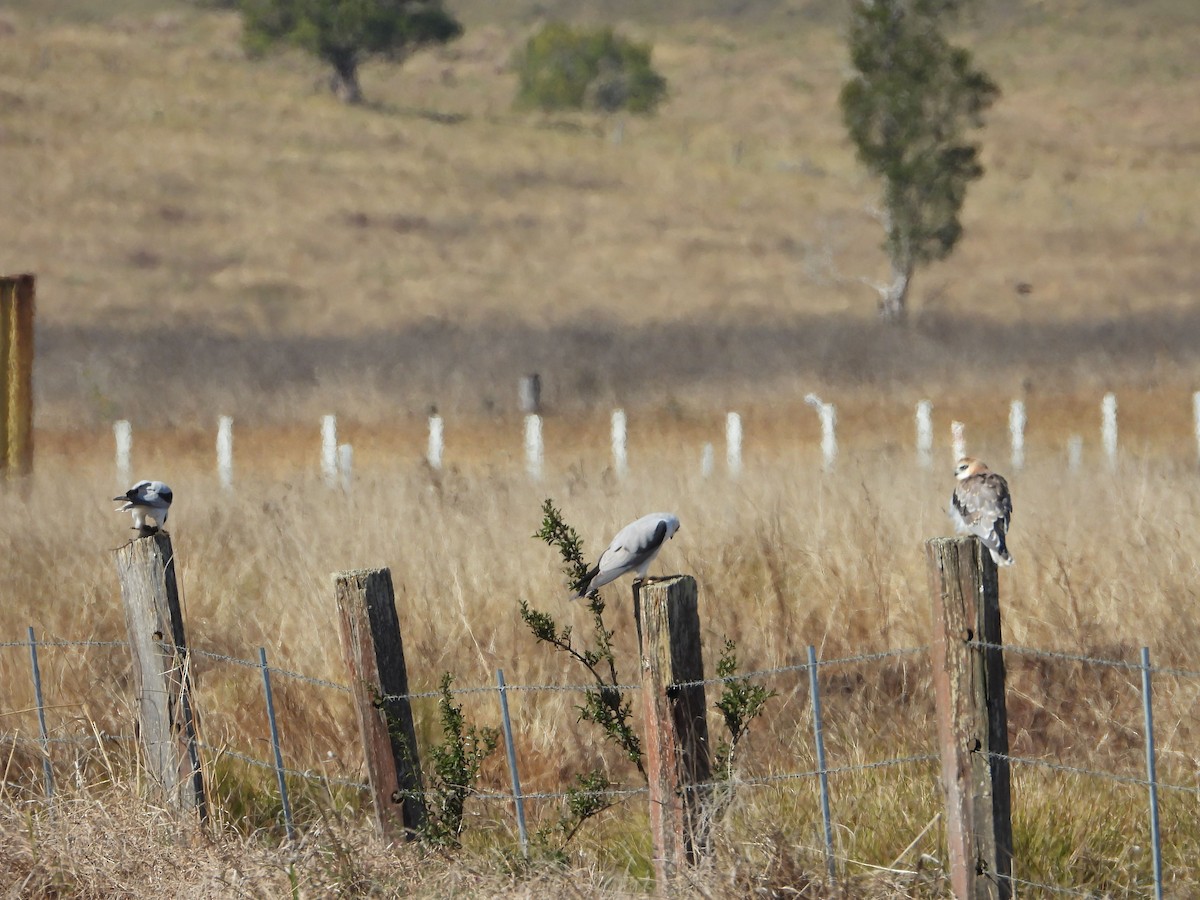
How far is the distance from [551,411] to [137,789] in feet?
56.5

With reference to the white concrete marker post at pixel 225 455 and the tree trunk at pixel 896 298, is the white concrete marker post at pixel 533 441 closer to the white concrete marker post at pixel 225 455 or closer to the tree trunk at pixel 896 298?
the white concrete marker post at pixel 225 455

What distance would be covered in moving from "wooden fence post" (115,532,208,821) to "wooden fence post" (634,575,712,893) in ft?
5.02

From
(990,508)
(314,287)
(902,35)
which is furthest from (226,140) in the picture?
(990,508)

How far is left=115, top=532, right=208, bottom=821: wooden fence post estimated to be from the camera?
4.93 meters

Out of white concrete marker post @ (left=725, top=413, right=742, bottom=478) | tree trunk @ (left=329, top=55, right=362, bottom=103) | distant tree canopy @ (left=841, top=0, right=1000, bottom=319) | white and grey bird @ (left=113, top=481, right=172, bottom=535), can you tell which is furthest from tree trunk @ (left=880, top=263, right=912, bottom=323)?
white and grey bird @ (left=113, top=481, right=172, bottom=535)

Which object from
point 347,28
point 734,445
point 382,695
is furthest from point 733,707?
point 347,28

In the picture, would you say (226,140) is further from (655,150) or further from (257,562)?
(257,562)

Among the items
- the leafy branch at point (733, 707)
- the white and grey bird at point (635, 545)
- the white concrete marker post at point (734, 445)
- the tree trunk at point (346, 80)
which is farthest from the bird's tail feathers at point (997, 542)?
the tree trunk at point (346, 80)

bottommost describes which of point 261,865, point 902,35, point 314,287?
point 261,865

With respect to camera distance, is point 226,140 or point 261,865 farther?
point 226,140

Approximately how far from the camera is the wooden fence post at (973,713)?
155 inches

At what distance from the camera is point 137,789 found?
4.91m

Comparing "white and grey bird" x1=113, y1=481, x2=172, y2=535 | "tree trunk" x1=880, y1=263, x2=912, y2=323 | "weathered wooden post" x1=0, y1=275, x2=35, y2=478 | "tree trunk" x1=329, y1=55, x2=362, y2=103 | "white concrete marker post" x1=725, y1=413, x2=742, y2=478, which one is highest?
"tree trunk" x1=329, y1=55, x2=362, y2=103

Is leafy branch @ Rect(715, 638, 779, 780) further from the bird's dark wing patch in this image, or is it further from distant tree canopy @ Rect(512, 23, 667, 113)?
distant tree canopy @ Rect(512, 23, 667, 113)
